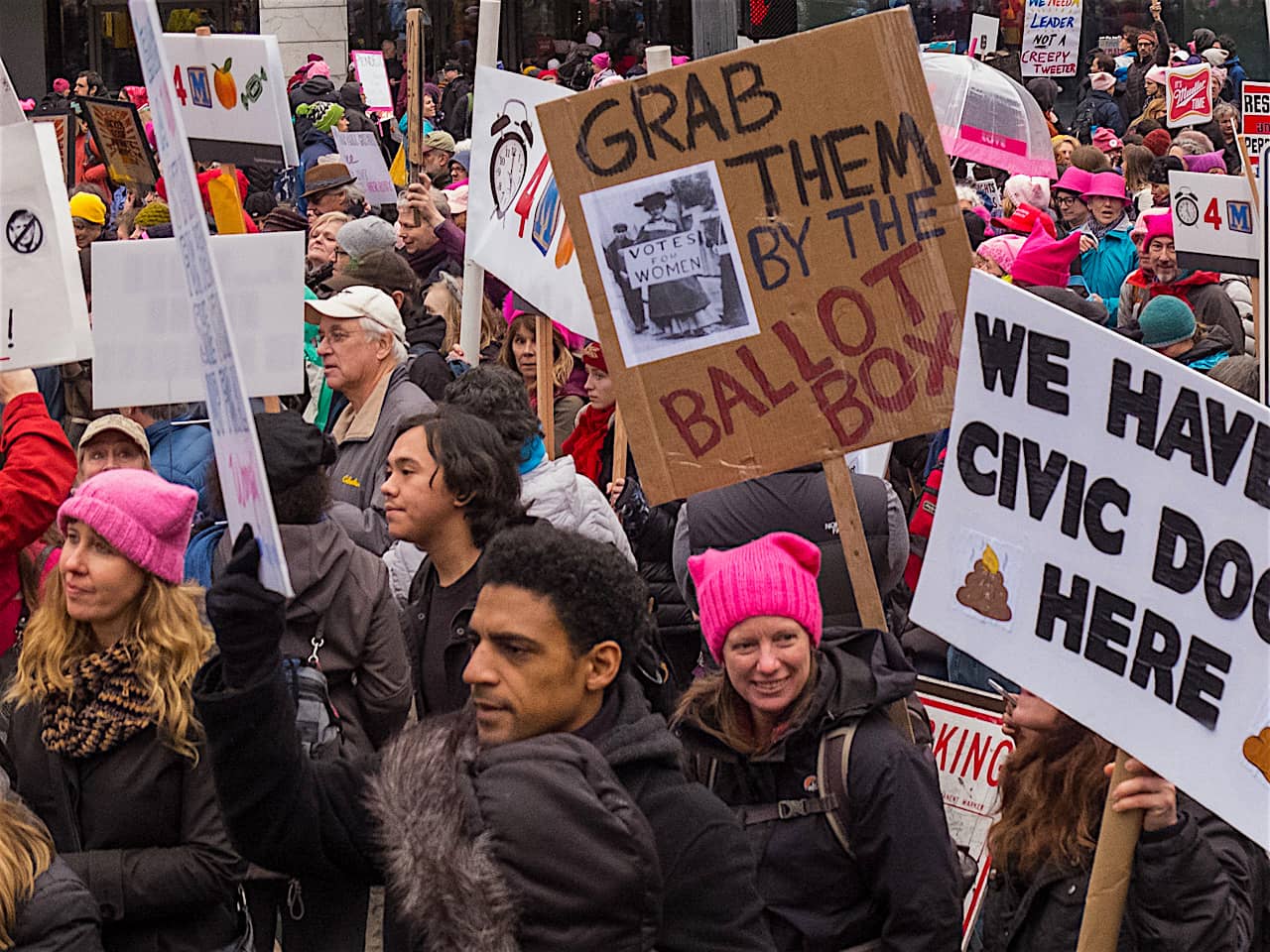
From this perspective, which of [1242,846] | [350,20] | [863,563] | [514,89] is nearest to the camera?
[1242,846]

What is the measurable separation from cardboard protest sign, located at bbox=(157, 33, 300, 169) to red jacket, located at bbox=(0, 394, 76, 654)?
3524 millimetres

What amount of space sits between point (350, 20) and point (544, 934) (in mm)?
28182

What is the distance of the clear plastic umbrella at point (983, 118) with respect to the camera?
11703mm

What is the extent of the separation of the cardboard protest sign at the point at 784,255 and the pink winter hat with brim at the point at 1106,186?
7.38 m

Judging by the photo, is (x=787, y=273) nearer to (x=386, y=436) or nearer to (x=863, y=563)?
(x=863, y=563)

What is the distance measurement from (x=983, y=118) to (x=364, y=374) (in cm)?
701

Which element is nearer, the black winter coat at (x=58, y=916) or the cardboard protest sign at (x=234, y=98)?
the black winter coat at (x=58, y=916)

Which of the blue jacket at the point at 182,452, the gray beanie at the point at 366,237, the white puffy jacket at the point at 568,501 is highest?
the white puffy jacket at the point at 568,501

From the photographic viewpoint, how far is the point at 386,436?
18.0 feet

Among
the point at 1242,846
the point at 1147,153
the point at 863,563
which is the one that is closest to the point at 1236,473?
the point at 1242,846

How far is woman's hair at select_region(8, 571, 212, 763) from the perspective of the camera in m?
3.14

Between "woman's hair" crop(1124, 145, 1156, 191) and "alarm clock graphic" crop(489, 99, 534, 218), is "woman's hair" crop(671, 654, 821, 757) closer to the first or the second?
"alarm clock graphic" crop(489, 99, 534, 218)

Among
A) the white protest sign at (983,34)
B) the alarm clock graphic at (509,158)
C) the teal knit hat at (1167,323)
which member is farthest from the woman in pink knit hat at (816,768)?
the white protest sign at (983,34)

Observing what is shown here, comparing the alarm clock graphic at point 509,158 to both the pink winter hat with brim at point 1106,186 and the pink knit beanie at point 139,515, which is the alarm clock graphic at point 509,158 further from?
the pink winter hat with brim at point 1106,186
